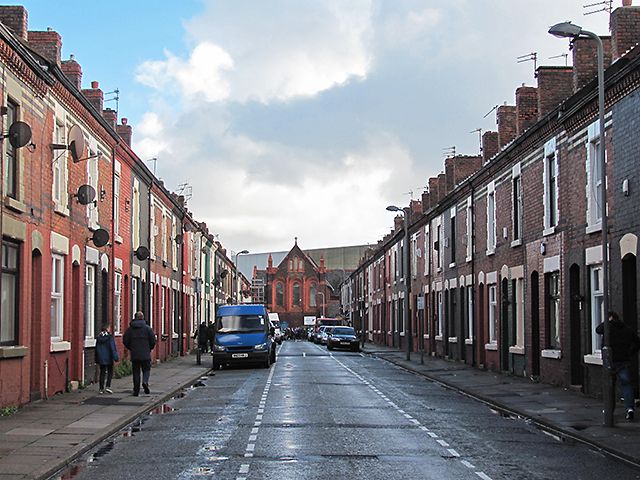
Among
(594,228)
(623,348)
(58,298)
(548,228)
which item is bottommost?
(623,348)

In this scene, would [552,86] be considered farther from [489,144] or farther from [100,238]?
[100,238]

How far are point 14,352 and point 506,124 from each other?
67.9 feet

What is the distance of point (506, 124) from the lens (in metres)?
33.1

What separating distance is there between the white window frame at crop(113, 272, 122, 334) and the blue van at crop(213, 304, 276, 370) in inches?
196

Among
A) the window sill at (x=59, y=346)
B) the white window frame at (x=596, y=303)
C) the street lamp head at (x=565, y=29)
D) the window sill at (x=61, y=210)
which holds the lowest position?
the window sill at (x=59, y=346)

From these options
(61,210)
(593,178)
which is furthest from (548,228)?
(61,210)

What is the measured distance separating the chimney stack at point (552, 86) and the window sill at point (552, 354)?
6.48 metres

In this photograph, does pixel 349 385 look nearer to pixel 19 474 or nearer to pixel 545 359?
pixel 545 359

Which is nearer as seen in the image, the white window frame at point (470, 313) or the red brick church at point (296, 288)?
the white window frame at point (470, 313)

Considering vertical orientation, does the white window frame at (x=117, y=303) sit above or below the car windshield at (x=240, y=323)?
above

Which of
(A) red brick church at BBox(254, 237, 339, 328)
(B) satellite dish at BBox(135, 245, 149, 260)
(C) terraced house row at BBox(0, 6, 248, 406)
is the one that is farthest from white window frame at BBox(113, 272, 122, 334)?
(A) red brick church at BBox(254, 237, 339, 328)

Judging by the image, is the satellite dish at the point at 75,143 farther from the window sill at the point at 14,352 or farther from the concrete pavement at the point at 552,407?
the concrete pavement at the point at 552,407

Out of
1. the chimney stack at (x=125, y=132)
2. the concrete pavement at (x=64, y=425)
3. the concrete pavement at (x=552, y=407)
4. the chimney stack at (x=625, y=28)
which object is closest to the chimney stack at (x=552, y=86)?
the chimney stack at (x=625, y=28)

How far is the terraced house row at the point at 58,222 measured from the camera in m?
18.1
